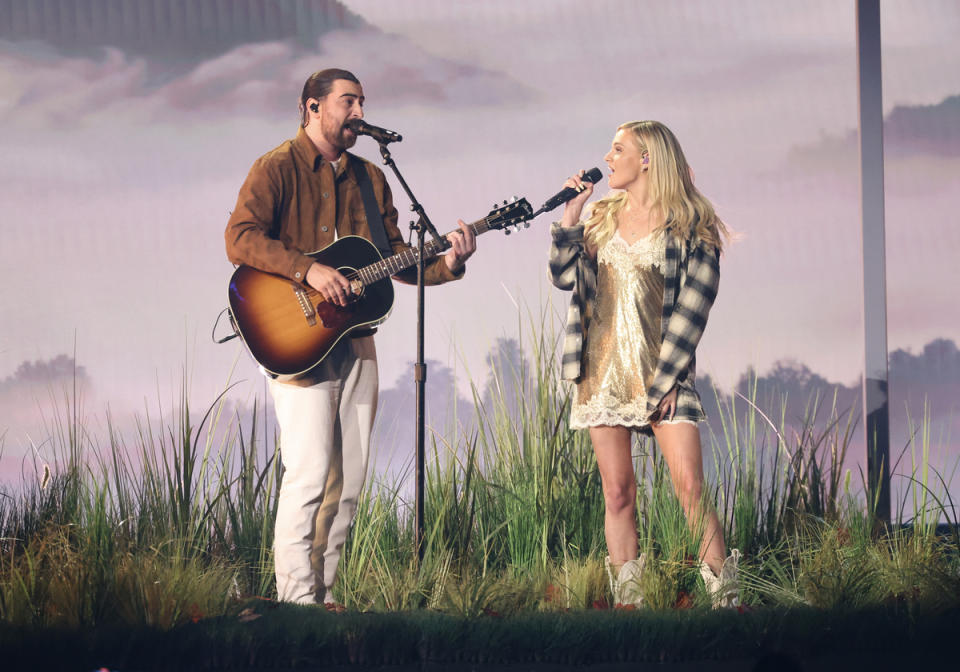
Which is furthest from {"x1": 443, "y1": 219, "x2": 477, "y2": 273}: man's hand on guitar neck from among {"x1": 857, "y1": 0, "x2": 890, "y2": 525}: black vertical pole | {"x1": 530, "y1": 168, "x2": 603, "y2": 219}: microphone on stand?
{"x1": 857, "y1": 0, "x2": 890, "y2": 525}: black vertical pole

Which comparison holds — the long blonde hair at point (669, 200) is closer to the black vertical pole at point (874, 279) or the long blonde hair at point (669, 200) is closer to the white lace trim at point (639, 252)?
the white lace trim at point (639, 252)

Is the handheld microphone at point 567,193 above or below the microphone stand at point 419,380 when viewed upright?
above

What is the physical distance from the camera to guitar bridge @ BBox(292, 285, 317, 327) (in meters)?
4.13

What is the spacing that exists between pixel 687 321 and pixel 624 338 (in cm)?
25

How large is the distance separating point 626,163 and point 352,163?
117 centimetres

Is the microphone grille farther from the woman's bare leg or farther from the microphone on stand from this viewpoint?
the woman's bare leg

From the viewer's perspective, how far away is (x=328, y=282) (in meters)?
4.05

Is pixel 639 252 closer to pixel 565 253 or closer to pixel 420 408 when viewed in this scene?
pixel 565 253

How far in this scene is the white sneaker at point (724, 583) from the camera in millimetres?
3824

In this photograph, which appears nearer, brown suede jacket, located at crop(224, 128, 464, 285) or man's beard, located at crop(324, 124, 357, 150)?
brown suede jacket, located at crop(224, 128, 464, 285)

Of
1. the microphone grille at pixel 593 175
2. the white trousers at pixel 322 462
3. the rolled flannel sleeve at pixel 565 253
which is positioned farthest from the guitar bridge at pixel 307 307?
the microphone grille at pixel 593 175

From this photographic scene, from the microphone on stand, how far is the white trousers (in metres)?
0.93

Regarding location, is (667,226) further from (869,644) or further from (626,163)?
(869,644)

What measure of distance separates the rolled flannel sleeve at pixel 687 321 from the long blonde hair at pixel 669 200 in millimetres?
85
